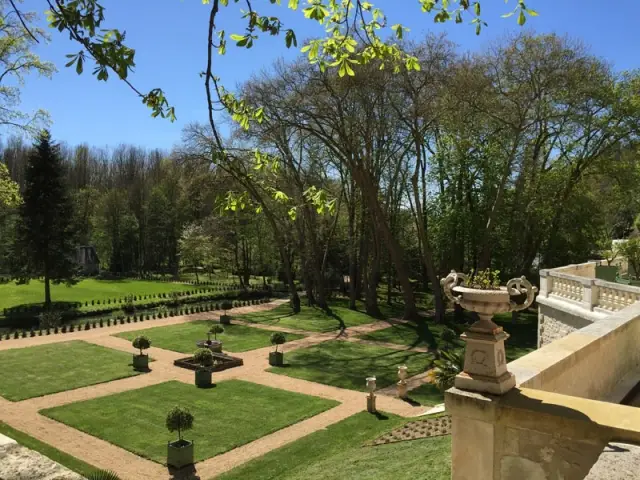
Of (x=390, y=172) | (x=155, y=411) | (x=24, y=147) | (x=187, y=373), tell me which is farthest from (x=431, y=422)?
(x=24, y=147)

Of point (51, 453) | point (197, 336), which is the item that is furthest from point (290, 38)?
point (197, 336)

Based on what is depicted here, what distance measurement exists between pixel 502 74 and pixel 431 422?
22.4 meters

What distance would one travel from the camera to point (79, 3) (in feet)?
12.8

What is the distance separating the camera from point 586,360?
704cm

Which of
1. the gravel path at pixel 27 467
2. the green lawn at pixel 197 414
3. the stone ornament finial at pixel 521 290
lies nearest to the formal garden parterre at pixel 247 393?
the green lawn at pixel 197 414

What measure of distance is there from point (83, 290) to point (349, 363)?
32419mm

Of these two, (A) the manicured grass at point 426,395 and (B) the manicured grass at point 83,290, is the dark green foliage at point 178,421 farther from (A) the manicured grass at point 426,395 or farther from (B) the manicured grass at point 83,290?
(B) the manicured grass at point 83,290

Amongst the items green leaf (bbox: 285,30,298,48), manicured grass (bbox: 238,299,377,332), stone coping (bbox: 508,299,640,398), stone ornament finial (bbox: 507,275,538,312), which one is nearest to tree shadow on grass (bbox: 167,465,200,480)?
stone coping (bbox: 508,299,640,398)

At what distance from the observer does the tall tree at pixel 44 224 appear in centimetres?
3875

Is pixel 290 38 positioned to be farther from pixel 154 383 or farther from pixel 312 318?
pixel 312 318

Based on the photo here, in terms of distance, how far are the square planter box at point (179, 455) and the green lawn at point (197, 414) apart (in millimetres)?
655

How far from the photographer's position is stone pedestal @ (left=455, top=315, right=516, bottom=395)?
5.02 meters

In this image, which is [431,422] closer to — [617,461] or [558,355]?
[558,355]

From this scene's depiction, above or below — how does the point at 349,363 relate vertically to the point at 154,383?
below
